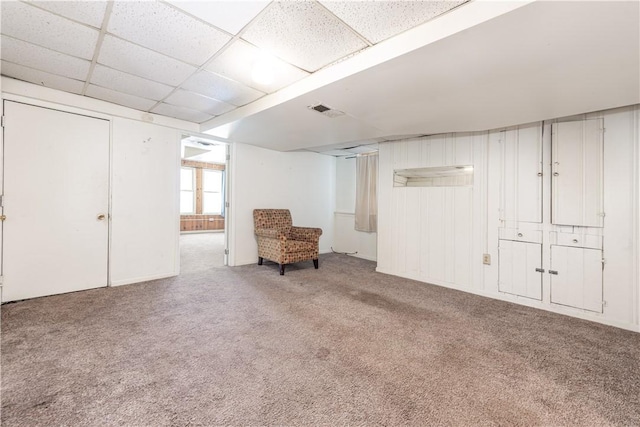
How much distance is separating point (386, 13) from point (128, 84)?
271 cm

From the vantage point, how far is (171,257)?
4.05m

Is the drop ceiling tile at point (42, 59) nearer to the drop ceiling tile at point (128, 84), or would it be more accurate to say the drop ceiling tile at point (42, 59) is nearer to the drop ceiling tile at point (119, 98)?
the drop ceiling tile at point (128, 84)

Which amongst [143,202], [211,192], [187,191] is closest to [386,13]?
[143,202]

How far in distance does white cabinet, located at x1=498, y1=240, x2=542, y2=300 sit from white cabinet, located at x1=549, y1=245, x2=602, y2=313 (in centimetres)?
14

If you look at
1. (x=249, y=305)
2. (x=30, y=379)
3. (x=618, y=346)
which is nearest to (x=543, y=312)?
(x=618, y=346)

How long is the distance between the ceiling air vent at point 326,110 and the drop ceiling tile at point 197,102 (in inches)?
46.0

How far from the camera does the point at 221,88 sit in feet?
9.23

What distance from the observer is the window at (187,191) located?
9.11m

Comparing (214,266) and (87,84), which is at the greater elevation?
(87,84)

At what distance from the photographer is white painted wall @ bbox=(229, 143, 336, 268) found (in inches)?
190

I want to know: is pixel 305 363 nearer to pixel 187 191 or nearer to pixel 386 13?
pixel 386 13

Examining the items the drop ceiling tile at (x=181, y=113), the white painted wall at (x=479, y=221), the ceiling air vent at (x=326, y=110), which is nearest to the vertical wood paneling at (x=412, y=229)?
the white painted wall at (x=479, y=221)

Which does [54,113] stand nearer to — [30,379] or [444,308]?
[30,379]

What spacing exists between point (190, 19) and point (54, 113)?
2561 mm
